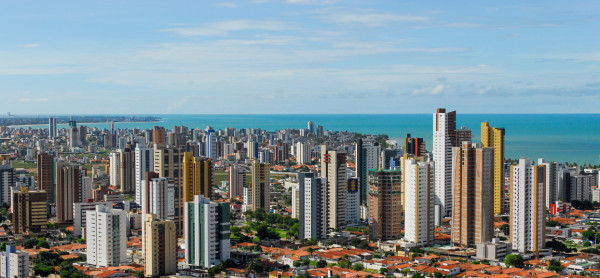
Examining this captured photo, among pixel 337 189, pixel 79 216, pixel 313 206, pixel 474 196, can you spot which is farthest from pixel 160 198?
pixel 474 196

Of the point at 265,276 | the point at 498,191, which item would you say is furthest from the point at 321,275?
the point at 498,191

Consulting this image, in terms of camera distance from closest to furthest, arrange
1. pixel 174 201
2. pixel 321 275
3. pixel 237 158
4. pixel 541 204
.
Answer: pixel 321 275
pixel 541 204
pixel 174 201
pixel 237 158

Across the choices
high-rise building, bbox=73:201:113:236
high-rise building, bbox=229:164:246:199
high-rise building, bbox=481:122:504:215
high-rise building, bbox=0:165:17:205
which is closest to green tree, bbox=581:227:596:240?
high-rise building, bbox=481:122:504:215

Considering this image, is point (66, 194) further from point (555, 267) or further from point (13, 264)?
point (555, 267)

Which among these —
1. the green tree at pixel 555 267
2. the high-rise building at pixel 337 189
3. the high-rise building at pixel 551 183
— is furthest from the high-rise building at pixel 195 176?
the high-rise building at pixel 551 183

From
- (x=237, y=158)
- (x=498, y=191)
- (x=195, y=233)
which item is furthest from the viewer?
(x=237, y=158)

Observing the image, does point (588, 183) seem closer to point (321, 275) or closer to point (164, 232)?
point (321, 275)

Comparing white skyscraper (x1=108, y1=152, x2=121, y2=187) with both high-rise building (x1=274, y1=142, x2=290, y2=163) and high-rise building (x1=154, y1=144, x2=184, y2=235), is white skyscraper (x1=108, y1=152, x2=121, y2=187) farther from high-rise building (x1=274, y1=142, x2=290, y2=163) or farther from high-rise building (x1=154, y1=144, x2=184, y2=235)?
high-rise building (x1=274, y1=142, x2=290, y2=163)

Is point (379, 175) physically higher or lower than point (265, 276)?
higher
